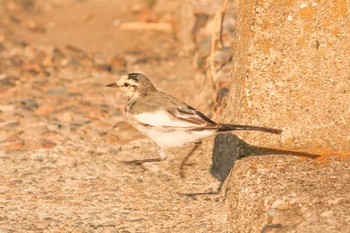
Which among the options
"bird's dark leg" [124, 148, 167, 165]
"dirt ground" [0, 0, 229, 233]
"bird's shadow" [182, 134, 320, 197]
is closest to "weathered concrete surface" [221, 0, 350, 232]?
"bird's shadow" [182, 134, 320, 197]

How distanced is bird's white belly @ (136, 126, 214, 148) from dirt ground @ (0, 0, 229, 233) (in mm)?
456

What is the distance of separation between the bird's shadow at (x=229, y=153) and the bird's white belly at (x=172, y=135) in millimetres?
273

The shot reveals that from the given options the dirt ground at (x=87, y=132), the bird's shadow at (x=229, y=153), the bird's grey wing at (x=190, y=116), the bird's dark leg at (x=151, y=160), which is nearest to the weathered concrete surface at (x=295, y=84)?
the bird's shadow at (x=229, y=153)

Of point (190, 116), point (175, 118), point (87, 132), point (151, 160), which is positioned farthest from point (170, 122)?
point (87, 132)

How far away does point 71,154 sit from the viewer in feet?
22.2

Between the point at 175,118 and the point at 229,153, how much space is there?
0.51 m

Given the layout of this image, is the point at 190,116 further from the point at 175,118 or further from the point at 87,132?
the point at 87,132

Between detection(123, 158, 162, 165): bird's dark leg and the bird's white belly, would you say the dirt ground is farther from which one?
the bird's white belly

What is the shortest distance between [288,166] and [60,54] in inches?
195

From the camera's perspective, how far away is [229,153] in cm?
573

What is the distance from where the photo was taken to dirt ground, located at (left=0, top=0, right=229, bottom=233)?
18.2 ft

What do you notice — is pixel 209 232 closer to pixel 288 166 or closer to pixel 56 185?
pixel 288 166

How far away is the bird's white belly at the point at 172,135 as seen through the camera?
5500 mm

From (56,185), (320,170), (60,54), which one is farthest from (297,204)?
(60,54)
